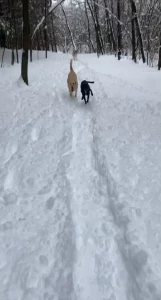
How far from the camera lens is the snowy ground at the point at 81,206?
10.0 ft

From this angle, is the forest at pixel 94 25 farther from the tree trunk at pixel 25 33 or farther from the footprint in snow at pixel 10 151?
the footprint in snow at pixel 10 151

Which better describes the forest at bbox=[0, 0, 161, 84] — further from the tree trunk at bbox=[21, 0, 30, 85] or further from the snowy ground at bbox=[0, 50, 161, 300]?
the snowy ground at bbox=[0, 50, 161, 300]

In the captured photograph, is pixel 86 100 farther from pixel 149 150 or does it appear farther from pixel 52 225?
pixel 52 225

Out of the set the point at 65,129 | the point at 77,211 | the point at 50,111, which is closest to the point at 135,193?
the point at 77,211

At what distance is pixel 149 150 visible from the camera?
6.12m

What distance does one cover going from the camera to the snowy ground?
3.05 metres

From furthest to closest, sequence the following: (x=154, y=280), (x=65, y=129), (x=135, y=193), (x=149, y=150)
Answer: (x=65, y=129)
(x=149, y=150)
(x=135, y=193)
(x=154, y=280)

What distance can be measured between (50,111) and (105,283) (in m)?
7.01

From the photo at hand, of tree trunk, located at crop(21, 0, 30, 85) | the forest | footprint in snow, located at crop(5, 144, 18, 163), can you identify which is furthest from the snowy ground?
the forest

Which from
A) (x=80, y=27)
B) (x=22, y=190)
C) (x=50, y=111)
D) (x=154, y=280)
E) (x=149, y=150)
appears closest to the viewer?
(x=154, y=280)

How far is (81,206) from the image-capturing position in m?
4.24

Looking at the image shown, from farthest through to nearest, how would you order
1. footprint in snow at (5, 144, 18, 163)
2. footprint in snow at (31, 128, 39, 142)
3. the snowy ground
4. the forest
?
the forest < footprint in snow at (31, 128, 39, 142) < footprint in snow at (5, 144, 18, 163) < the snowy ground

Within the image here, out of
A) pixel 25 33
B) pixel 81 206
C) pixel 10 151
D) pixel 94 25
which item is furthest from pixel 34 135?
pixel 94 25

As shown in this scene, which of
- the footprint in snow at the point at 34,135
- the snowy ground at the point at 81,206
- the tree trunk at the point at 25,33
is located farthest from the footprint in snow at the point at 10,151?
the tree trunk at the point at 25,33
